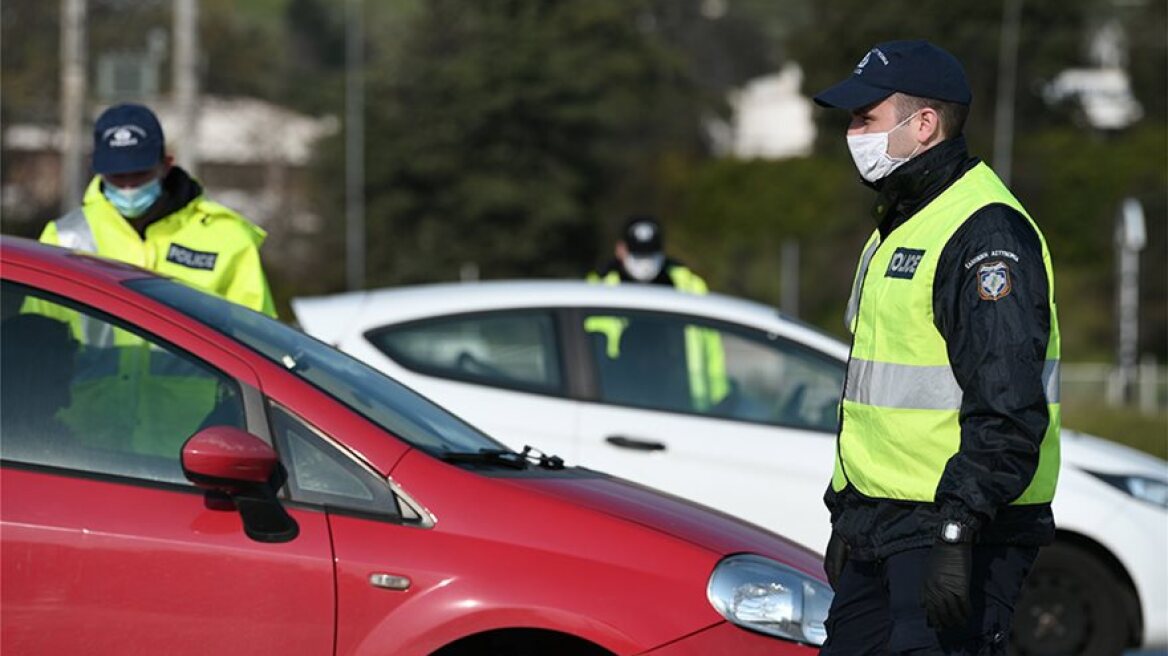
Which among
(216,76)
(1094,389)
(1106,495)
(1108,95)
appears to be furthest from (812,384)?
(216,76)

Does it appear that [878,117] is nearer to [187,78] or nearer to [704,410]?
[704,410]

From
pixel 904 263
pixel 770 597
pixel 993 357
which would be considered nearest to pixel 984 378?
pixel 993 357

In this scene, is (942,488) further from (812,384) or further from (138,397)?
(812,384)

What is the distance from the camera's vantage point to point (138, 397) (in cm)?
452

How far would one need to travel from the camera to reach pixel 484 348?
7.91m

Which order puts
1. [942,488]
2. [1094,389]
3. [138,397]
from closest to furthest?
[942,488]
[138,397]
[1094,389]

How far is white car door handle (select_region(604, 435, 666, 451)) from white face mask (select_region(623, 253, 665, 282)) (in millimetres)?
2869

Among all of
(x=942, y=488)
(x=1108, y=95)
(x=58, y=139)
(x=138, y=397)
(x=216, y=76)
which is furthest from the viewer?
(x=216, y=76)

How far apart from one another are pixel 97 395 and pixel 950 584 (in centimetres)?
198

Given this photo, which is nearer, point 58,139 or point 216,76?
point 58,139

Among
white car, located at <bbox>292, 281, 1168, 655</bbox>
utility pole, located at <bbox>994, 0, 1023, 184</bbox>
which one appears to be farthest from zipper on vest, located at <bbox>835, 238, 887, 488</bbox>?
utility pole, located at <bbox>994, 0, 1023, 184</bbox>

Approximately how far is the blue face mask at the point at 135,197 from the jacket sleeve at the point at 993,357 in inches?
127

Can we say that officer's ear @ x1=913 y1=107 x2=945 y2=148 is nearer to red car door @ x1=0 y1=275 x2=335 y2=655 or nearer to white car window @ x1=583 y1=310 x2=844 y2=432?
red car door @ x1=0 y1=275 x2=335 y2=655

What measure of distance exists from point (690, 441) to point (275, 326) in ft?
9.15
